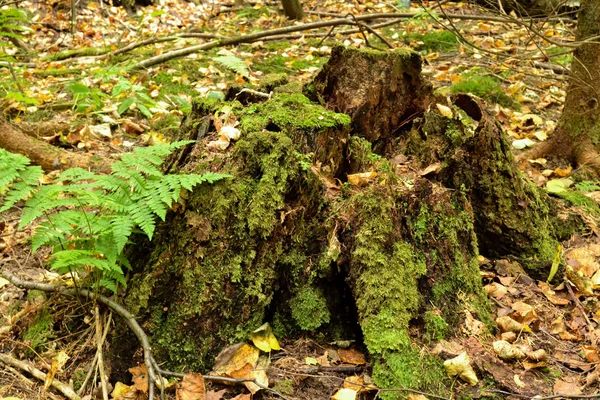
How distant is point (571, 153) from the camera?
4762 millimetres

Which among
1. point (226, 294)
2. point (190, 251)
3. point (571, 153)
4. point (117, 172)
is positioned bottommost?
point (571, 153)

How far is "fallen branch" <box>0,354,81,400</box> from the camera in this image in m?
2.35

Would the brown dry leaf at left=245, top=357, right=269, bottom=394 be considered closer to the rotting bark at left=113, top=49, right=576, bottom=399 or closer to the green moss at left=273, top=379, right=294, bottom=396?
the green moss at left=273, top=379, right=294, bottom=396

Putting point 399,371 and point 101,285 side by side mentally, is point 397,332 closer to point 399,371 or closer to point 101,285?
point 399,371

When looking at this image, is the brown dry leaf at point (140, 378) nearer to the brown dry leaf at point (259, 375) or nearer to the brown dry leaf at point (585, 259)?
the brown dry leaf at point (259, 375)

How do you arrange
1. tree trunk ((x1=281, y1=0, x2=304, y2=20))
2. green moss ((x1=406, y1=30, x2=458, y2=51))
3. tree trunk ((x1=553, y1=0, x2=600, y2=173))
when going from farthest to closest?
tree trunk ((x1=281, y1=0, x2=304, y2=20)) < green moss ((x1=406, y1=30, x2=458, y2=51)) < tree trunk ((x1=553, y1=0, x2=600, y2=173))

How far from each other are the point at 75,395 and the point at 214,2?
420 inches

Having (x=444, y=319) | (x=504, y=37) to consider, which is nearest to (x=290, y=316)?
(x=444, y=319)

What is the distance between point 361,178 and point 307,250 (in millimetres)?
526

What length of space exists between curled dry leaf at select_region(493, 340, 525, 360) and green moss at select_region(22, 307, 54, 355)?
2.28 m

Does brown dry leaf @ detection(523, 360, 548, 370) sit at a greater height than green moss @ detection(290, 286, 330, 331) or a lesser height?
lesser

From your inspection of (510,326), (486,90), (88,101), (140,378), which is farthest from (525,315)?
(88,101)

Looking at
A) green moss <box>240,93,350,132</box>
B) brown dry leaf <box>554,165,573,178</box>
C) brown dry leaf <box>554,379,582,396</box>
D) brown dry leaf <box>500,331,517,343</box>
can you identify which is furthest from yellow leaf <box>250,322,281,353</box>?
brown dry leaf <box>554,165,573,178</box>

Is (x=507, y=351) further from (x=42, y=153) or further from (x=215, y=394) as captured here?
(x=42, y=153)
